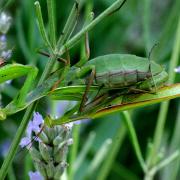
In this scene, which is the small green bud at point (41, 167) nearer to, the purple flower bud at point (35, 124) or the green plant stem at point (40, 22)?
the purple flower bud at point (35, 124)

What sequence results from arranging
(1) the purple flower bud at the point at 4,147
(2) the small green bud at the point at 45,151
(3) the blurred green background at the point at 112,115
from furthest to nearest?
(3) the blurred green background at the point at 112,115, (1) the purple flower bud at the point at 4,147, (2) the small green bud at the point at 45,151

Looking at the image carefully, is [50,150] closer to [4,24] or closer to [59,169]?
[59,169]

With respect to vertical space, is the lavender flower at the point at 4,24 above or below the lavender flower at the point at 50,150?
above

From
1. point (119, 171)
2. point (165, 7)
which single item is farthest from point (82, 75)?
point (165, 7)

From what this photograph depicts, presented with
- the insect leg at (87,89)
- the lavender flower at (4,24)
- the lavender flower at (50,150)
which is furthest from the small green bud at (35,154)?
the lavender flower at (4,24)

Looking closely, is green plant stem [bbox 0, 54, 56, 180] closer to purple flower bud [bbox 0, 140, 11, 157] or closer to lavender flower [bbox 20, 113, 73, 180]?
lavender flower [bbox 20, 113, 73, 180]

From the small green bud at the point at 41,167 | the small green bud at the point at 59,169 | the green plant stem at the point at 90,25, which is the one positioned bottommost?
the small green bud at the point at 59,169

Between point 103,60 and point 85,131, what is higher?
point 103,60

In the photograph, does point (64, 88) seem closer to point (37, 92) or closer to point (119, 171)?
point (37, 92)

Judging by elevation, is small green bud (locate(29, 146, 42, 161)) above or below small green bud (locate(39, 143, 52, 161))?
below

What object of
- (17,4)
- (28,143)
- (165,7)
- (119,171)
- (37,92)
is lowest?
(119,171)

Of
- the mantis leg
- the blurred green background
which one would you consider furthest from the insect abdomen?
the blurred green background
